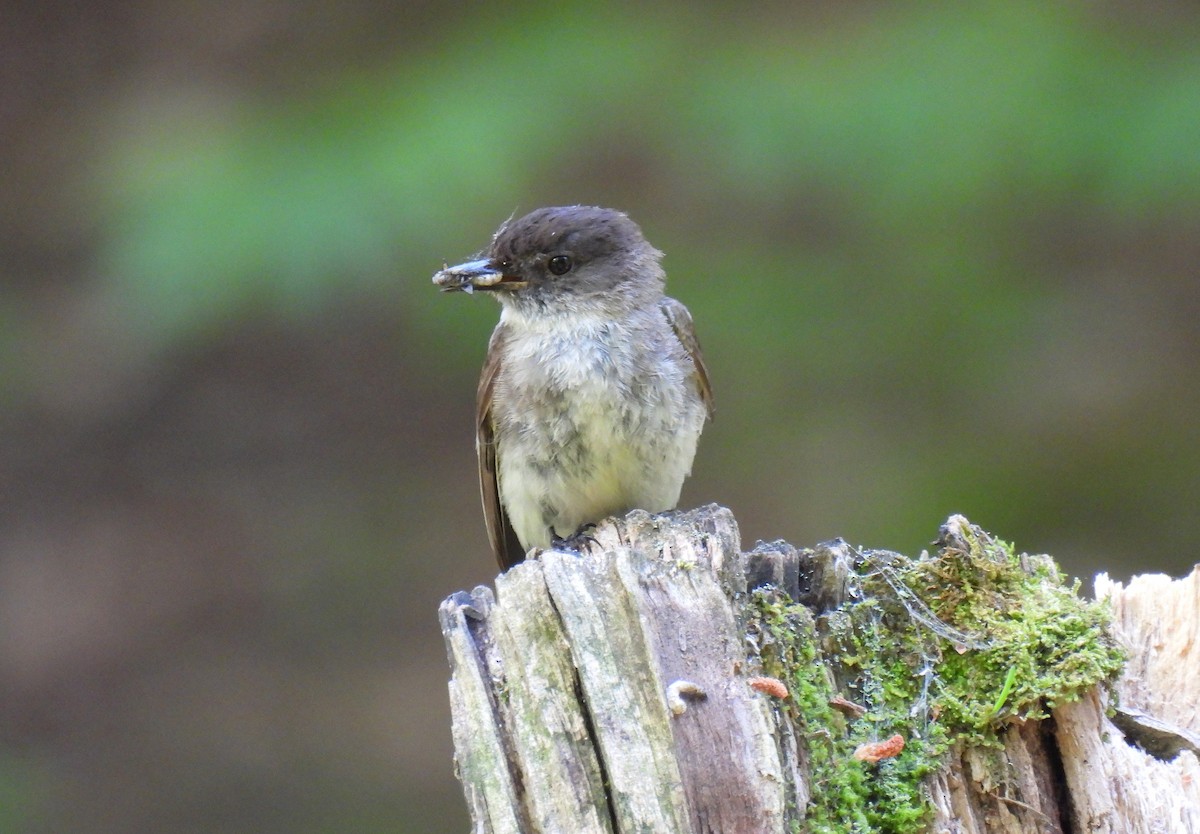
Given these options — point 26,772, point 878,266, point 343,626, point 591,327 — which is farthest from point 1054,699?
point 26,772

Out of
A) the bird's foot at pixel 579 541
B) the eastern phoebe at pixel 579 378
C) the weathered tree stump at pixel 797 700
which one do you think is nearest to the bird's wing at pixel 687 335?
the eastern phoebe at pixel 579 378

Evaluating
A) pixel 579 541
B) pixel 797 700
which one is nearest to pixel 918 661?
pixel 797 700

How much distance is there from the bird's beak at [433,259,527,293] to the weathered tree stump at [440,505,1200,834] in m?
1.89

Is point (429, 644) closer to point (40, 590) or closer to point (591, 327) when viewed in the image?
point (40, 590)

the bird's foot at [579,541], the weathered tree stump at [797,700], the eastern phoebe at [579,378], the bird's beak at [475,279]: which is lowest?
the weathered tree stump at [797,700]

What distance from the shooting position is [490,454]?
17.7ft

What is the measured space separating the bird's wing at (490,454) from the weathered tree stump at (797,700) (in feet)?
6.38

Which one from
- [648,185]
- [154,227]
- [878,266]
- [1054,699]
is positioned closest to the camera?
[1054,699]

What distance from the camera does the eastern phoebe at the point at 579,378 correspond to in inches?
192

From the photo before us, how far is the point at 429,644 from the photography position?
9.01 metres

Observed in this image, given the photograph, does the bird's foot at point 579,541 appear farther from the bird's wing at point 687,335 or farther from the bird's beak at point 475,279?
the bird's beak at point 475,279

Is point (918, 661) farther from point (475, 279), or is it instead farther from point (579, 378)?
point (475, 279)

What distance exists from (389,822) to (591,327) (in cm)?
465

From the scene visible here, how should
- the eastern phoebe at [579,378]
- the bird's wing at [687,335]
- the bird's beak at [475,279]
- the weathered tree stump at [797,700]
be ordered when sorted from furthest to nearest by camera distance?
the bird's wing at [687,335] → the bird's beak at [475,279] → the eastern phoebe at [579,378] → the weathered tree stump at [797,700]
